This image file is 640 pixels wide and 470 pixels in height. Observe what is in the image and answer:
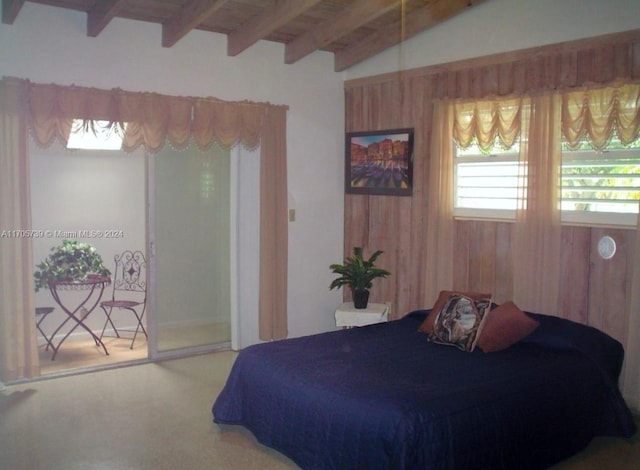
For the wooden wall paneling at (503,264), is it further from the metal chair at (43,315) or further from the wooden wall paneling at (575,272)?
the metal chair at (43,315)

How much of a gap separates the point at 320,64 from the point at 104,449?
4034 millimetres

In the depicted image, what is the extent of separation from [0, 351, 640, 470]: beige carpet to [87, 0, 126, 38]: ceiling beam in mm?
2692

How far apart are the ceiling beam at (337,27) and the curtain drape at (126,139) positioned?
56 centimetres

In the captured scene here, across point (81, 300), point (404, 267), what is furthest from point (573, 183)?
point (81, 300)

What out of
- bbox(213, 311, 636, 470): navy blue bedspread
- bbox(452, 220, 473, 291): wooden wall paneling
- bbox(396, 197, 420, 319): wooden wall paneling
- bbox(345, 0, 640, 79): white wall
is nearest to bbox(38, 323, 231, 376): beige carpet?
bbox(396, 197, 420, 319): wooden wall paneling

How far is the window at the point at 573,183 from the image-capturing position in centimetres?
427

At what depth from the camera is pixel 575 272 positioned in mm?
4516

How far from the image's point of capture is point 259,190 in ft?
18.7

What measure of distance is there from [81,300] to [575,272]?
15.1 ft

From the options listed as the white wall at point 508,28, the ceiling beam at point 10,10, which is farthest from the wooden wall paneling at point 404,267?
the ceiling beam at point 10,10

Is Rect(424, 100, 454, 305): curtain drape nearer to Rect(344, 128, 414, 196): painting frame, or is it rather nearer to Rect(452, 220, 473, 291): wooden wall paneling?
Rect(452, 220, 473, 291): wooden wall paneling

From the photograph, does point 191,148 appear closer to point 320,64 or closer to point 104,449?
point 320,64

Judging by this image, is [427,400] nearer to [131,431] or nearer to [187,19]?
[131,431]

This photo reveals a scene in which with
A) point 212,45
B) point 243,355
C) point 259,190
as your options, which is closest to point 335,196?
point 259,190
